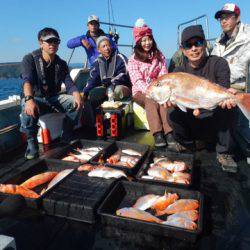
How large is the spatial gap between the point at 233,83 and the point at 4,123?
444cm

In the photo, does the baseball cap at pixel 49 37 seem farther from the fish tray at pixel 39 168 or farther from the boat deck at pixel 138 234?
the boat deck at pixel 138 234

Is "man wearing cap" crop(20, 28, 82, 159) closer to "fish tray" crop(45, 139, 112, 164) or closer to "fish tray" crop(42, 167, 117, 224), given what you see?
"fish tray" crop(45, 139, 112, 164)

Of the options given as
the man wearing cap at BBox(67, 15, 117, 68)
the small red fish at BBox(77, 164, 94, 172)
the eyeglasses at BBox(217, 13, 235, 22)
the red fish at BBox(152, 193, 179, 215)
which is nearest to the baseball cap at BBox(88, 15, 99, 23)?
the man wearing cap at BBox(67, 15, 117, 68)

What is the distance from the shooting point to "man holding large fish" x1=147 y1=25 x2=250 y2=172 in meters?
3.84

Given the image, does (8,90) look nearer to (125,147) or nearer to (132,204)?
(125,147)

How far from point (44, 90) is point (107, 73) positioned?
1.79 metres

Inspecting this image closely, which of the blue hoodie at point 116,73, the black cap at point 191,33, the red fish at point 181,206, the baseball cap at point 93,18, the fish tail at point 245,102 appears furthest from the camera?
the baseball cap at point 93,18

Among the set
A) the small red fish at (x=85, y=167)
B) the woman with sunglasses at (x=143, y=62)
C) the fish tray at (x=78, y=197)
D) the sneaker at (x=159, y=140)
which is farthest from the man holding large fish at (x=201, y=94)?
the fish tray at (x=78, y=197)

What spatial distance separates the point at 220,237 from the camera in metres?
2.73

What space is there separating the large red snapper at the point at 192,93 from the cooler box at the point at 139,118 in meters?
1.88

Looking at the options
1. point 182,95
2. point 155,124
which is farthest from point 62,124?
point 182,95

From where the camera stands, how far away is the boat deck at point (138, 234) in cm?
262

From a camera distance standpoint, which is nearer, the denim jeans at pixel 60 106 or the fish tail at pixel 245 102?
the fish tail at pixel 245 102

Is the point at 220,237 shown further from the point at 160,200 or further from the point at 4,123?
the point at 4,123
